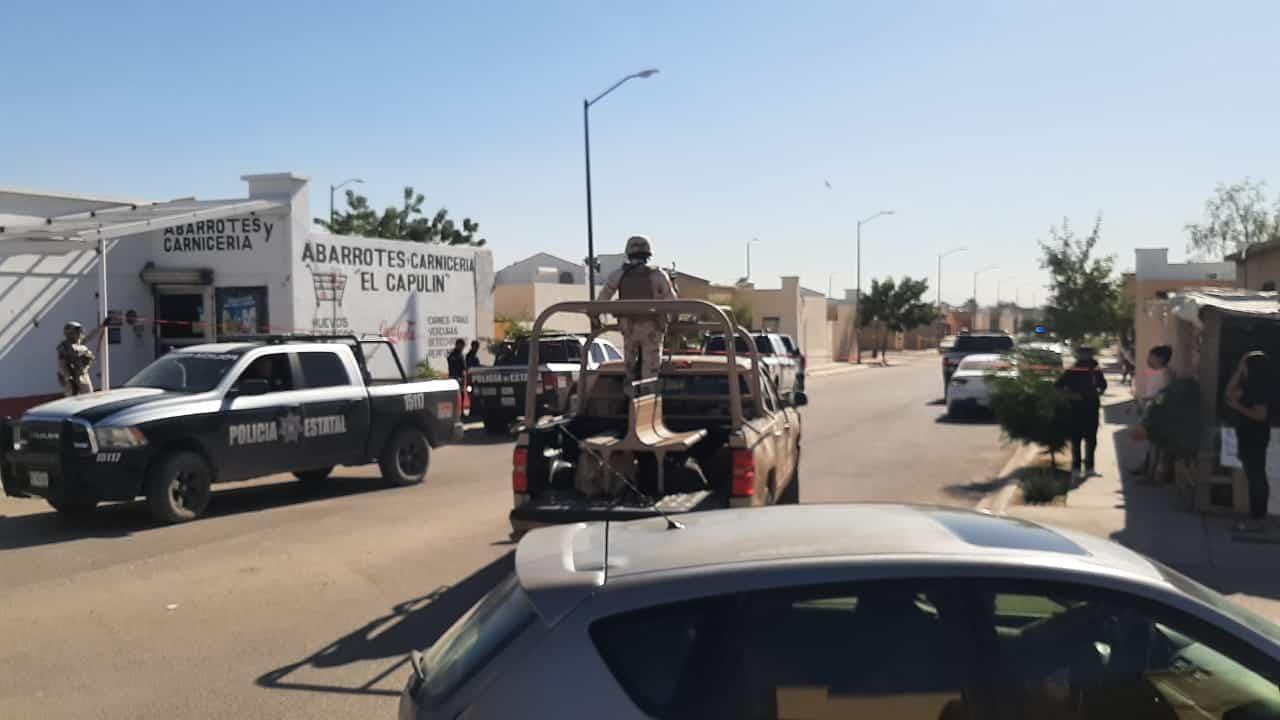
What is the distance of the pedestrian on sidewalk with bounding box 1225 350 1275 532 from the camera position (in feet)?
32.8

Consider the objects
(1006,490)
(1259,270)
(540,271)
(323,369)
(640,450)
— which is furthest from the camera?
(540,271)

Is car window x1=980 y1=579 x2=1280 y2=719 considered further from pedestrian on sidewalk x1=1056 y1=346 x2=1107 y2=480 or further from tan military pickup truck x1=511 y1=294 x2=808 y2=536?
pedestrian on sidewalk x1=1056 y1=346 x2=1107 y2=480

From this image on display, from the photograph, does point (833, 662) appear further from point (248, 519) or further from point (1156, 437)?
point (1156, 437)

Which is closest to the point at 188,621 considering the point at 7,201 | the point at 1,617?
the point at 1,617

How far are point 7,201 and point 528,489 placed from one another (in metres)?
15.7

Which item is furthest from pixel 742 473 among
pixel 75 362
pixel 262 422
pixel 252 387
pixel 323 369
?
pixel 75 362

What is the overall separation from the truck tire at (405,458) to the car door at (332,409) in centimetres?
41

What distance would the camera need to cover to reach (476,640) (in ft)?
10.8

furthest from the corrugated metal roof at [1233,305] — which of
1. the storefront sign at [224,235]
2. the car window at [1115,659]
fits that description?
the storefront sign at [224,235]

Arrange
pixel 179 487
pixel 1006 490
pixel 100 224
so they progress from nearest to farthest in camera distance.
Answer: pixel 179 487, pixel 1006 490, pixel 100 224

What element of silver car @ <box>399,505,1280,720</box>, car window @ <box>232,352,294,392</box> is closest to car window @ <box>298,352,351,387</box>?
car window @ <box>232,352,294,392</box>

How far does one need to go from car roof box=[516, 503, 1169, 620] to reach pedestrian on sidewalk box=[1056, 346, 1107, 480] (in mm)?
10436

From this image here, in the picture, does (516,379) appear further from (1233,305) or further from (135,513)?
(1233,305)

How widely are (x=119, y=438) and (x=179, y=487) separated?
0.86 meters
